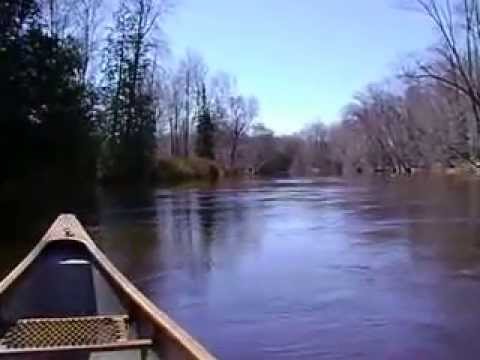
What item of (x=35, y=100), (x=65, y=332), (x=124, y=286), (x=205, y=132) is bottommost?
(x=65, y=332)

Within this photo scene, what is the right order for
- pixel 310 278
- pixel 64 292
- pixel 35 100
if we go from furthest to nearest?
pixel 35 100 < pixel 310 278 < pixel 64 292

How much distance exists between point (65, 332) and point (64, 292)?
1.40m

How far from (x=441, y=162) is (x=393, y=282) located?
60135 millimetres

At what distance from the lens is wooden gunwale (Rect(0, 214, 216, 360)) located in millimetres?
3496

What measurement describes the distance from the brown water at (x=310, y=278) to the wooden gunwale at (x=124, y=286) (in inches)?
49.6

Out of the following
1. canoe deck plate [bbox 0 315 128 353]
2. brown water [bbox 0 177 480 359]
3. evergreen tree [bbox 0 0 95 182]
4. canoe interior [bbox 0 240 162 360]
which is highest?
evergreen tree [bbox 0 0 95 182]

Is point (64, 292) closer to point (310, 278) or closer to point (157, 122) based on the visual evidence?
point (310, 278)

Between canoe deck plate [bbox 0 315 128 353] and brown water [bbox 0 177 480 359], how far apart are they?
1.37 m

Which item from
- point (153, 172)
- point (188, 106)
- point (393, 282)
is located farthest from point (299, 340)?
point (188, 106)

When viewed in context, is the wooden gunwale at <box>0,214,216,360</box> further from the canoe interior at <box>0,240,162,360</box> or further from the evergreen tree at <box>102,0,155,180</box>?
the evergreen tree at <box>102,0,155,180</box>

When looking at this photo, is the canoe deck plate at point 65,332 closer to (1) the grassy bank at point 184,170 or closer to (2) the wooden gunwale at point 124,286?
(2) the wooden gunwale at point 124,286

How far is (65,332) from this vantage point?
5344mm

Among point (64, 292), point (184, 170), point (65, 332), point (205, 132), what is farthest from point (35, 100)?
point (205, 132)

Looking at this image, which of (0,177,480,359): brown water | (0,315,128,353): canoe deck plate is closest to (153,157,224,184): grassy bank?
(0,177,480,359): brown water
